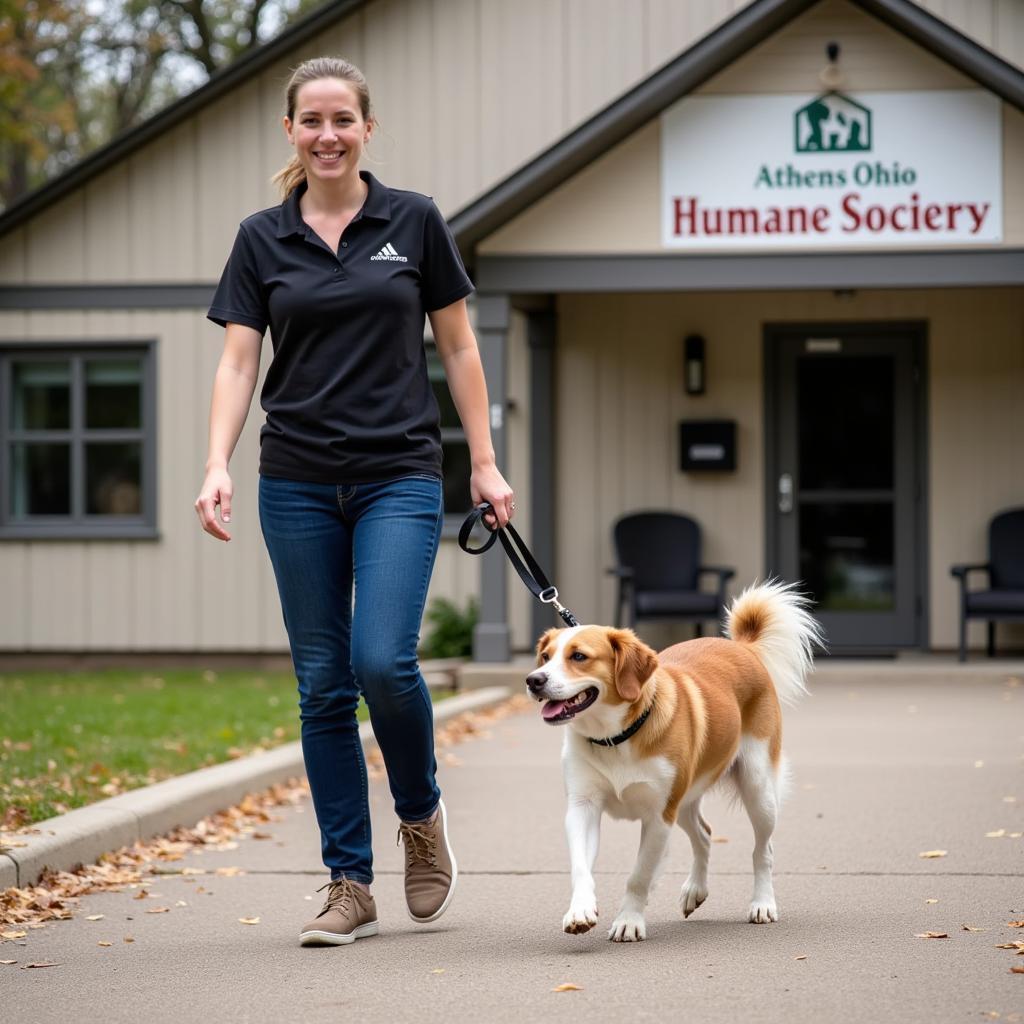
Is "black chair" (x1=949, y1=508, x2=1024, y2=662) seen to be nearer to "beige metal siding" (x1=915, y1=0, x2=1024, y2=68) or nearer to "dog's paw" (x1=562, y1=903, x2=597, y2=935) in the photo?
"beige metal siding" (x1=915, y1=0, x2=1024, y2=68)

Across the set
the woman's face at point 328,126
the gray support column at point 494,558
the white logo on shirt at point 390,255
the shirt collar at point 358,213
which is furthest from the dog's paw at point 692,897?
the gray support column at point 494,558

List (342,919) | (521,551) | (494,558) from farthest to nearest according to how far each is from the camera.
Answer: (494,558) < (521,551) < (342,919)

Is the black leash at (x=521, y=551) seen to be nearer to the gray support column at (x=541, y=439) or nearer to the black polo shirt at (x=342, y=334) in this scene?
the black polo shirt at (x=342, y=334)

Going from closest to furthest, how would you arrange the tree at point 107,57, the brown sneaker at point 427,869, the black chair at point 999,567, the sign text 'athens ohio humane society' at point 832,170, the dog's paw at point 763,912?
the brown sneaker at point 427,869
the dog's paw at point 763,912
the sign text 'athens ohio humane society' at point 832,170
the black chair at point 999,567
the tree at point 107,57

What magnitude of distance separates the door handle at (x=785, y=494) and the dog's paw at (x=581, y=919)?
10799 millimetres

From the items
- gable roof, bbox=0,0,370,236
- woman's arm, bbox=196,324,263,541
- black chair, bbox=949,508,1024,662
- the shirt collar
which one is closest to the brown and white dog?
woman's arm, bbox=196,324,263,541

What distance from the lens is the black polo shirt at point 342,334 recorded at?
4805 millimetres

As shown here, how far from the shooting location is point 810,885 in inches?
233

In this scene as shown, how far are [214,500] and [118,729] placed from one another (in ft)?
18.1

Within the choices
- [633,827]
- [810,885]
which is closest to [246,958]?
[810,885]

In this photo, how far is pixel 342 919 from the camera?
492cm

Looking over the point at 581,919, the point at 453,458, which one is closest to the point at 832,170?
the point at 453,458

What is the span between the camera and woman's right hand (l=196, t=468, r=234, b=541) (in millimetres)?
4645

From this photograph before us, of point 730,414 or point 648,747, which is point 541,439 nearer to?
point 730,414
